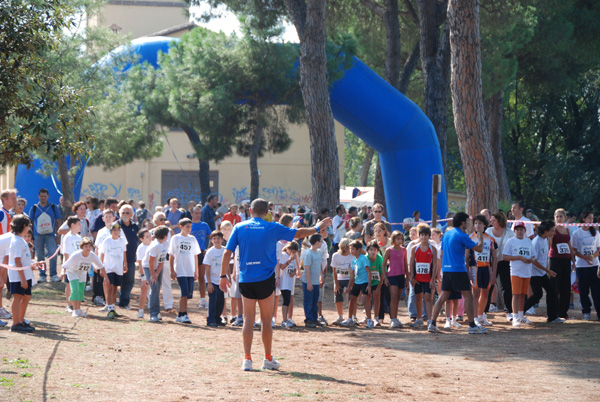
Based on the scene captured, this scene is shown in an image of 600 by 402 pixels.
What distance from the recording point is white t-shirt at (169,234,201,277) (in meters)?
12.3

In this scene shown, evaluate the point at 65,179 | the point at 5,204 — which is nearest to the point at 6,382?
the point at 5,204

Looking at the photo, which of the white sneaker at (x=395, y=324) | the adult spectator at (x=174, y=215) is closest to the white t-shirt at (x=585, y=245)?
the white sneaker at (x=395, y=324)

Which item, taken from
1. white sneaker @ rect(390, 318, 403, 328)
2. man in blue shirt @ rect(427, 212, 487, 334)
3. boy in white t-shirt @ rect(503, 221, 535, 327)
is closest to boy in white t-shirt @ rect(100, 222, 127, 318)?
white sneaker @ rect(390, 318, 403, 328)

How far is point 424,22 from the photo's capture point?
71.8ft

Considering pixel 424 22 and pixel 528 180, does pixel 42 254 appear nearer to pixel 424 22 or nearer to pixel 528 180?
pixel 424 22

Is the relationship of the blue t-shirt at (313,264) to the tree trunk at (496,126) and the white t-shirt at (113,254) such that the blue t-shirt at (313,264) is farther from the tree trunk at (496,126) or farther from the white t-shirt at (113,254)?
the tree trunk at (496,126)

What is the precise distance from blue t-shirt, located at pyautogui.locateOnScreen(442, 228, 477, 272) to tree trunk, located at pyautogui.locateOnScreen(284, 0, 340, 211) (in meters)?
7.84

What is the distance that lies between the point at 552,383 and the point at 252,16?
15.6 meters

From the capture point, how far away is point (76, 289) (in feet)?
39.4

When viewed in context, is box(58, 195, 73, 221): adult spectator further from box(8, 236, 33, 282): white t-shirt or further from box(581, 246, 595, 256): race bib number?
box(581, 246, 595, 256): race bib number

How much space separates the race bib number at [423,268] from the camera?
12070mm

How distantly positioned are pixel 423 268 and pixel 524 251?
1.63 m

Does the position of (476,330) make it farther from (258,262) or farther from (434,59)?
(434,59)

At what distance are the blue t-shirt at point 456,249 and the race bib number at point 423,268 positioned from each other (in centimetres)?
66
